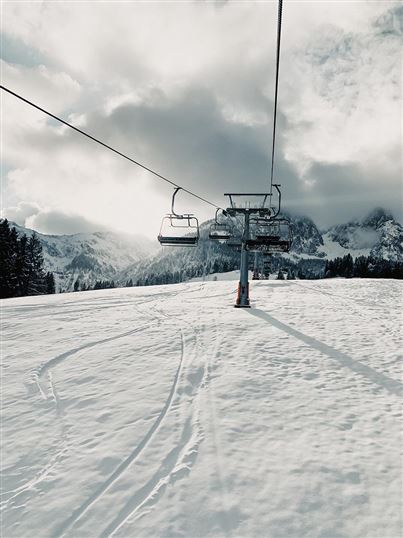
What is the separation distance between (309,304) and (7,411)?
1641cm

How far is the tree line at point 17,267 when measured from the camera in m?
44.2

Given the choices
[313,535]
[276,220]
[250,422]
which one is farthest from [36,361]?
[276,220]

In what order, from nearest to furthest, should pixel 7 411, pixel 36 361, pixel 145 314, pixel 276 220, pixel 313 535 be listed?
pixel 313 535
pixel 7 411
pixel 36 361
pixel 145 314
pixel 276 220

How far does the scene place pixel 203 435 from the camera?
5918 mm

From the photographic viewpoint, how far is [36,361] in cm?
1011

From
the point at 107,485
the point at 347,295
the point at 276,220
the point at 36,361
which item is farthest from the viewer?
the point at 347,295

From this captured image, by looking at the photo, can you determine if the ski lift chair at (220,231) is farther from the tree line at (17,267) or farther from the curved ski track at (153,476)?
the tree line at (17,267)

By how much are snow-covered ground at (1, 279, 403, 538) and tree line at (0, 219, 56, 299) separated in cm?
3666

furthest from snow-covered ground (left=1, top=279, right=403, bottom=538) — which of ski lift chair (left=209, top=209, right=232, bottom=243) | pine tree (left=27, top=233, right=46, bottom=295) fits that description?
pine tree (left=27, top=233, right=46, bottom=295)

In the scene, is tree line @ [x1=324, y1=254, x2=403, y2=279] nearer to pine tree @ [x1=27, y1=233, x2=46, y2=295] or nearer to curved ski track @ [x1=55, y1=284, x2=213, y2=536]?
pine tree @ [x1=27, y1=233, x2=46, y2=295]

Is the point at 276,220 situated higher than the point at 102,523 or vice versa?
the point at 276,220

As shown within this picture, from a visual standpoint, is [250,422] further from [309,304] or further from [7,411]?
[309,304]

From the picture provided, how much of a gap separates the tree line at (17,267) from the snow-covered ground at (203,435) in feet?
120

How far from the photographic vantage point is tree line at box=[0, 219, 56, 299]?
4425cm
